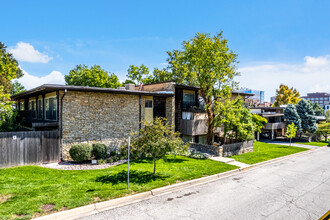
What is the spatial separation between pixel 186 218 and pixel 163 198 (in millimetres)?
1960

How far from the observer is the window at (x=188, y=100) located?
22081mm

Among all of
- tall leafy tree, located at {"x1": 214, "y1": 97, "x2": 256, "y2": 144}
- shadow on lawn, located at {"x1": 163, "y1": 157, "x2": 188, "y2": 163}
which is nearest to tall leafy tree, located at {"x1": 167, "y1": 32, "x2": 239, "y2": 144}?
tall leafy tree, located at {"x1": 214, "y1": 97, "x2": 256, "y2": 144}

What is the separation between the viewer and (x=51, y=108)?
1702cm

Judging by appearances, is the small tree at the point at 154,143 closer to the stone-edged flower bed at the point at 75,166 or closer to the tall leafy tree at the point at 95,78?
the stone-edged flower bed at the point at 75,166

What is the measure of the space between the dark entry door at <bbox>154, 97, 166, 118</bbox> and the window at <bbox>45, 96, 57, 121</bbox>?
8.52m

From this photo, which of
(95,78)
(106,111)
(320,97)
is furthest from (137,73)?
(320,97)

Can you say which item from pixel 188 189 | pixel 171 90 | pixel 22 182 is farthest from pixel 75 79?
pixel 188 189

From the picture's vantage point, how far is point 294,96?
6550 cm

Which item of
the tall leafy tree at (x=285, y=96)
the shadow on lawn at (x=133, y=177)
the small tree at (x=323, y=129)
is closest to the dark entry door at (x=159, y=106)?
the shadow on lawn at (x=133, y=177)

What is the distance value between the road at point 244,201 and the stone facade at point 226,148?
524cm

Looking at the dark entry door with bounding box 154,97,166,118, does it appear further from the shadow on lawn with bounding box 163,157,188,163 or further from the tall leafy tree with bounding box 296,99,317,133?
the tall leafy tree with bounding box 296,99,317,133

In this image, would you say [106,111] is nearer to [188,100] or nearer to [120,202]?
[120,202]

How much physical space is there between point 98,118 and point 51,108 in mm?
4306

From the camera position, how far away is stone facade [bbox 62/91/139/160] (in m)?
14.7
